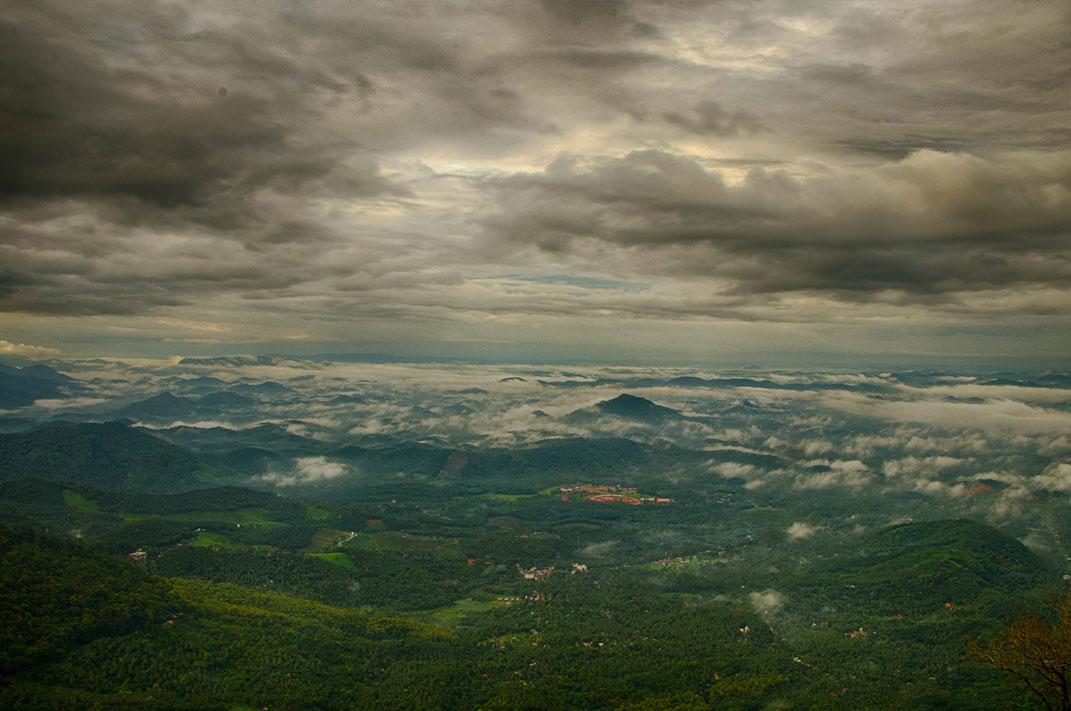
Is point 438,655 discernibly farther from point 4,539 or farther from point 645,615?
point 4,539

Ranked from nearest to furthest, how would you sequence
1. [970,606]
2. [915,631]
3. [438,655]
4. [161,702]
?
[161,702] < [438,655] < [915,631] < [970,606]

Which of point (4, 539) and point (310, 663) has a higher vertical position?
point (4, 539)

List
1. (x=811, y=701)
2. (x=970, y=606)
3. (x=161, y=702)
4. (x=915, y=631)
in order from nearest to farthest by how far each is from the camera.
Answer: (x=161, y=702), (x=811, y=701), (x=915, y=631), (x=970, y=606)

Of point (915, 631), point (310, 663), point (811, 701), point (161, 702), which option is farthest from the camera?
point (915, 631)

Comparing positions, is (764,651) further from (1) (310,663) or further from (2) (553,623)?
(1) (310,663)

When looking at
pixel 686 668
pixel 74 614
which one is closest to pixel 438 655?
pixel 686 668

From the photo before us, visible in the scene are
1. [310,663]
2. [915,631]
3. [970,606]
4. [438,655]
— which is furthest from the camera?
[970,606]

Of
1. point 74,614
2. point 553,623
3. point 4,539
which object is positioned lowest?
point 553,623

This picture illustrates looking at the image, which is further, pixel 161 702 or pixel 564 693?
pixel 564 693

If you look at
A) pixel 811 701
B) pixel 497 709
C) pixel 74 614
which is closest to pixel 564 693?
pixel 497 709
